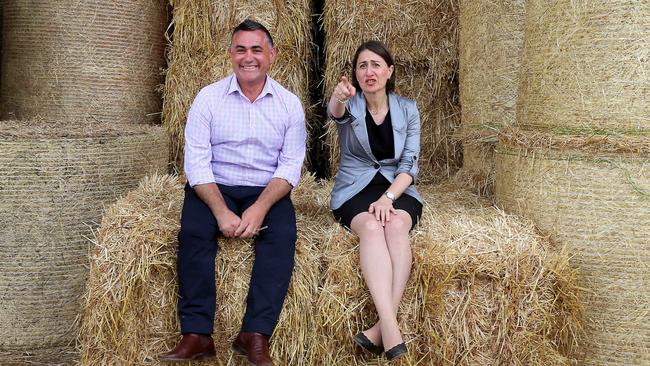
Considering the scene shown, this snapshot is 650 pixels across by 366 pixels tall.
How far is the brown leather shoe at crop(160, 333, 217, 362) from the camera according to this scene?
8.20 ft

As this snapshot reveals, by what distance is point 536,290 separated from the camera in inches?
105

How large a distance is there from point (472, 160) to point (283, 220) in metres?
1.41

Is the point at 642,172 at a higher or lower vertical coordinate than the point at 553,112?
lower

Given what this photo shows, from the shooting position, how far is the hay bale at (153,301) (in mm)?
2619

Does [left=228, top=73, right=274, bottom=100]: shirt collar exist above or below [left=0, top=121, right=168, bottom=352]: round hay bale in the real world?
above

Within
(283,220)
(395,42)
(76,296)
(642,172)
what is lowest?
(76,296)

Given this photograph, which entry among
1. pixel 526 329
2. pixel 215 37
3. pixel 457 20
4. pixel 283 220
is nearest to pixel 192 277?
pixel 283 220

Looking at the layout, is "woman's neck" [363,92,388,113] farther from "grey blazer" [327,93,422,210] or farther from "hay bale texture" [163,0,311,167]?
"hay bale texture" [163,0,311,167]

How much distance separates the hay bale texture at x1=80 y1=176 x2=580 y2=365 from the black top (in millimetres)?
512

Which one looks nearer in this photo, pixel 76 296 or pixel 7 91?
pixel 76 296

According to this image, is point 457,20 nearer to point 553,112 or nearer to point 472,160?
point 472,160

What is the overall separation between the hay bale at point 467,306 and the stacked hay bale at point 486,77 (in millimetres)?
1020

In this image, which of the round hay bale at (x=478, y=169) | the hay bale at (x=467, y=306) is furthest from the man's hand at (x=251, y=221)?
the round hay bale at (x=478, y=169)

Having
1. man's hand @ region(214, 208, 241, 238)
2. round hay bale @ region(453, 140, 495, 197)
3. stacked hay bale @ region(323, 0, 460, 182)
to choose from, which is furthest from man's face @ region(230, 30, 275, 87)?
round hay bale @ region(453, 140, 495, 197)
